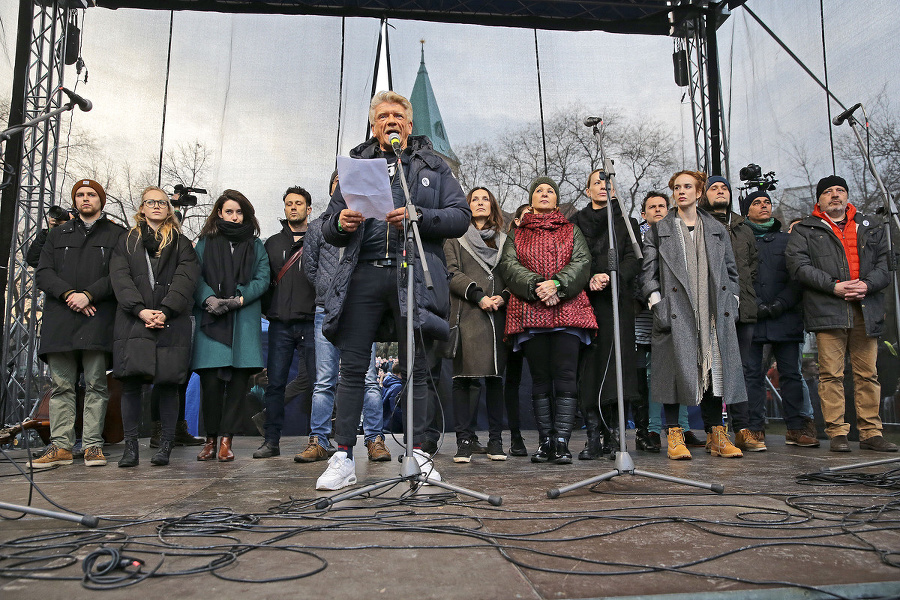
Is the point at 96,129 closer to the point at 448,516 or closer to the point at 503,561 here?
the point at 448,516

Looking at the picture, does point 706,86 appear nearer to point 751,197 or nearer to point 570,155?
point 570,155

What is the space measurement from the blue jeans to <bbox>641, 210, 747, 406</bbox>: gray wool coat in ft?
6.02

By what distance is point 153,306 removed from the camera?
4.22m

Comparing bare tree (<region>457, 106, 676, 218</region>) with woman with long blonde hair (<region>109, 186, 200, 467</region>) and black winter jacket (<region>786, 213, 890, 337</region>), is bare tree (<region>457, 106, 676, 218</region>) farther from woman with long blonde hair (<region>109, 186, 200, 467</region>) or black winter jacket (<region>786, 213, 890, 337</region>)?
woman with long blonde hair (<region>109, 186, 200, 467</region>)

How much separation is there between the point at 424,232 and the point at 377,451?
5.95ft

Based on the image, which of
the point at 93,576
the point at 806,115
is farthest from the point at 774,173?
the point at 93,576

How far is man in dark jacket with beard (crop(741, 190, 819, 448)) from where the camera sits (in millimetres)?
4848

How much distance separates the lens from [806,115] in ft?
21.5

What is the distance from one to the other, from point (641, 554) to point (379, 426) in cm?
305

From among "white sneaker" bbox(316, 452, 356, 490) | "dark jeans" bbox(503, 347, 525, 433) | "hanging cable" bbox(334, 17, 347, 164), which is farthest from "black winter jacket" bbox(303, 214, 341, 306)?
"hanging cable" bbox(334, 17, 347, 164)

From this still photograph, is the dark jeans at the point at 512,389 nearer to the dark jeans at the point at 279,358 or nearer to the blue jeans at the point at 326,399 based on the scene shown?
the blue jeans at the point at 326,399

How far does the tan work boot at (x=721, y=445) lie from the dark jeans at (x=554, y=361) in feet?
3.48

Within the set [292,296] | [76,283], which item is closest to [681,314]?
[292,296]

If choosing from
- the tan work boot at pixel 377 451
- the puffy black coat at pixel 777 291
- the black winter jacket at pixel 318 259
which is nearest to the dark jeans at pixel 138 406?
the black winter jacket at pixel 318 259
